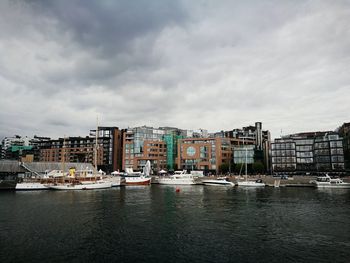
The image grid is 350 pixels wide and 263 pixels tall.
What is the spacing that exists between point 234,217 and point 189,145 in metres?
147

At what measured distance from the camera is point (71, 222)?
139ft

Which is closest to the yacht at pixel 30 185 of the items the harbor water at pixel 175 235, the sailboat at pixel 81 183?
the sailboat at pixel 81 183

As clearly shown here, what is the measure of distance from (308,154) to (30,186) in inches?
5685

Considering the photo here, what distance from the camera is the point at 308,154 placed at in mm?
163125

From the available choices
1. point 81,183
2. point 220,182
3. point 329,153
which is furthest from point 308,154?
point 81,183

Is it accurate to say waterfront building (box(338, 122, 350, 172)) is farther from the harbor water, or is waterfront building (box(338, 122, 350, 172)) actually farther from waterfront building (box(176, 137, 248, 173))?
the harbor water

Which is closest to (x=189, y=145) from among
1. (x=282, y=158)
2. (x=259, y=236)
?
(x=282, y=158)

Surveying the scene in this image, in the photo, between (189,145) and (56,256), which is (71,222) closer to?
(56,256)

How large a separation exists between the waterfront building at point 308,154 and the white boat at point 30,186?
125113 millimetres

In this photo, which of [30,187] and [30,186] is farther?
[30,186]

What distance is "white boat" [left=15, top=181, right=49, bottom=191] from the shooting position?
100 m

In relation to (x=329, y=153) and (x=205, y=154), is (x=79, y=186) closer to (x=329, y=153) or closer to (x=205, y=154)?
(x=205, y=154)

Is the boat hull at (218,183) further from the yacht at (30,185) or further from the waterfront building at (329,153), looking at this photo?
the yacht at (30,185)

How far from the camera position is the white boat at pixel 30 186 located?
100m
